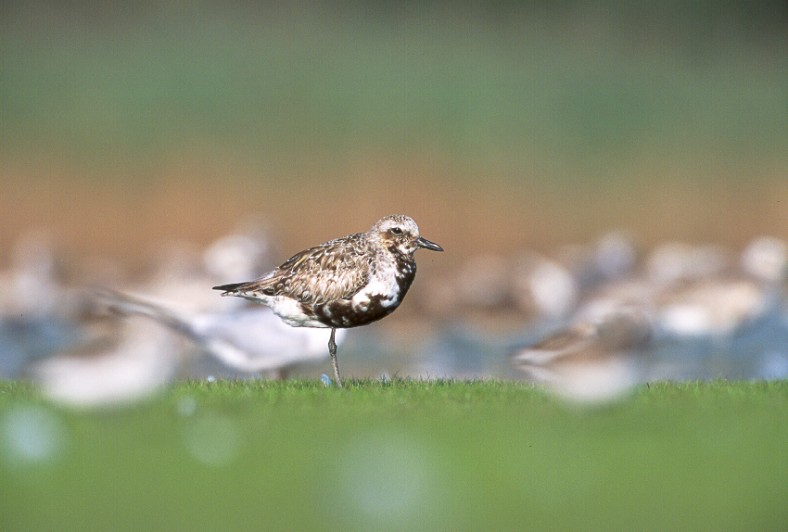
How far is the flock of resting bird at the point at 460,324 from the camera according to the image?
22.8 ft

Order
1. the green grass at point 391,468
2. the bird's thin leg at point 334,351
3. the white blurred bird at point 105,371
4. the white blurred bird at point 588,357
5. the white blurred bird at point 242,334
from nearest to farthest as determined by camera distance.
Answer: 1. the green grass at point 391,468
2. the white blurred bird at point 105,371
3. the white blurred bird at point 588,357
4. the bird's thin leg at point 334,351
5. the white blurred bird at point 242,334

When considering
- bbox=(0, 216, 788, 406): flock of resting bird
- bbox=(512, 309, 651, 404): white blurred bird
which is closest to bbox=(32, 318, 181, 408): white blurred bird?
bbox=(0, 216, 788, 406): flock of resting bird

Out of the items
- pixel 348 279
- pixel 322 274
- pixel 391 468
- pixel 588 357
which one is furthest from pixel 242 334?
pixel 391 468

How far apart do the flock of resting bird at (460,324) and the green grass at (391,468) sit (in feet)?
1.75

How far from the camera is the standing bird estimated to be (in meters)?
7.07

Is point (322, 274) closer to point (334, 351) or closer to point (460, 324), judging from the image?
point (334, 351)

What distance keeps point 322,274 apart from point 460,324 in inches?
205

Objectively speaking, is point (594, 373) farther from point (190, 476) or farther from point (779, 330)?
point (779, 330)

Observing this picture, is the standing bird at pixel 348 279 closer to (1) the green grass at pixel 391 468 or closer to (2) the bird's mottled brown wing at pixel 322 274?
(2) the bird's mottled brown wing at pixel 322 274

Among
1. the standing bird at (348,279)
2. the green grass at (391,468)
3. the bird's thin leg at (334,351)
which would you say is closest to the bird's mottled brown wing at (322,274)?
the standing bird at (348,279)

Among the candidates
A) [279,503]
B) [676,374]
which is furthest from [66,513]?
[676,374]

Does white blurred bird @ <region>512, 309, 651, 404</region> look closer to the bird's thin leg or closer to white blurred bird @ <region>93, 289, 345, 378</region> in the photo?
the bird's thin leg

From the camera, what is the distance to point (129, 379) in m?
6.16

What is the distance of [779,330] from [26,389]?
7.54 meters
